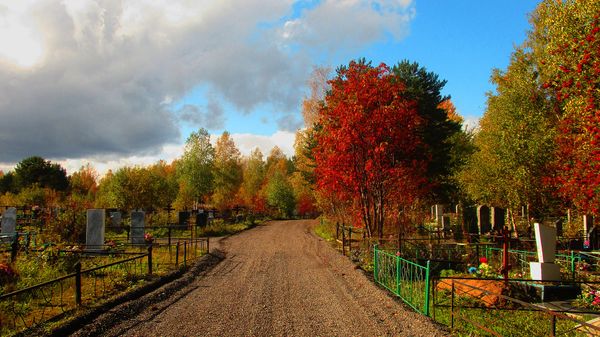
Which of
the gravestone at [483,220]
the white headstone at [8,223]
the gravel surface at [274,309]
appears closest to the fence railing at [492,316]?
the gravel surface at [274,309]

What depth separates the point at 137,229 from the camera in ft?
67.1

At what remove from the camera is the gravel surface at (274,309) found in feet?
25.9

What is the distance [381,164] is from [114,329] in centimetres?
1327

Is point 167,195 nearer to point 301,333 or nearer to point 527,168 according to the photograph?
point 527,168

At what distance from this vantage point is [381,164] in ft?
61.0

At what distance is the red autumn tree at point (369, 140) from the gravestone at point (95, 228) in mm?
9427

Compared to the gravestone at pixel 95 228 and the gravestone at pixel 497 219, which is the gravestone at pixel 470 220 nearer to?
the gravestone at pixel 497 219

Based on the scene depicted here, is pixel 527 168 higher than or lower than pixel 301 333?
higher

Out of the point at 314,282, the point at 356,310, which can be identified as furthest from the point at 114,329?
the point at 314,282

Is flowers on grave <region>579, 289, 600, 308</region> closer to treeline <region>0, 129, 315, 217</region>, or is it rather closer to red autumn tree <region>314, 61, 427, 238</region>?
red autumn tree <region>314, 61, 427, 238</region>

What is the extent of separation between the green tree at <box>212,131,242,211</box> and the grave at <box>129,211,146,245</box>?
38173 mm

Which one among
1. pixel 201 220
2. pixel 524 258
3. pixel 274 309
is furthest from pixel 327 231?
pixel 274 309

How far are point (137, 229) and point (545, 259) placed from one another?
56.3ft

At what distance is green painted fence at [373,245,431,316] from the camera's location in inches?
365
